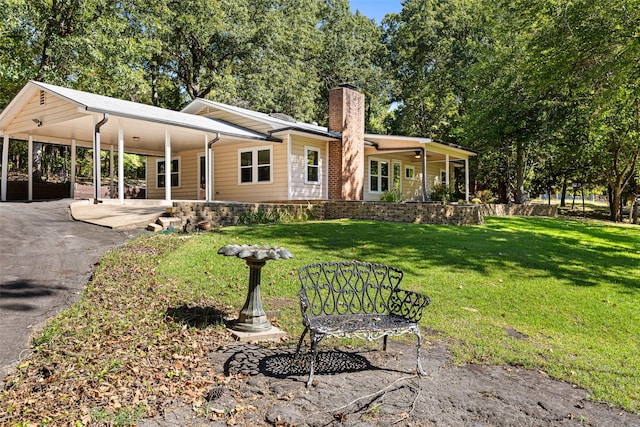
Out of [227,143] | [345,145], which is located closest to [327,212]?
[345,145]

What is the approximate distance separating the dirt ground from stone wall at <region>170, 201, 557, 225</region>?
27.6 feet

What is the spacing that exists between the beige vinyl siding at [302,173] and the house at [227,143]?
0.04m

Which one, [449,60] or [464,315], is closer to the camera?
[464,315]

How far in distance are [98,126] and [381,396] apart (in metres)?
12.0

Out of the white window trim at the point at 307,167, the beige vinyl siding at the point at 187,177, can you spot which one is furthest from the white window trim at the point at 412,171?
the beige vinyl siding at the point at 187,177

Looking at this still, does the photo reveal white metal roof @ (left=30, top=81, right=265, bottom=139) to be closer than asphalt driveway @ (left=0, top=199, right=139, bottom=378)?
No

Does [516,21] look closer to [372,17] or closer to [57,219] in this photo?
[57,219]

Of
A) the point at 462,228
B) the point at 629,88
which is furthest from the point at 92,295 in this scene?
the point at 629,88

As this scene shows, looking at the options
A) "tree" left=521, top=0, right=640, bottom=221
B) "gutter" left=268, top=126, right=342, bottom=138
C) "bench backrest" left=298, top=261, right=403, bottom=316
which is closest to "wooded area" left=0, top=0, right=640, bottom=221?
"tree" left=521, top=0, right=640, bottom=221

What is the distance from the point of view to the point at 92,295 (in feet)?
18.6

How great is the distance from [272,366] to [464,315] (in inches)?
118

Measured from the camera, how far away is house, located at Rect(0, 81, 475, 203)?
14578 mm

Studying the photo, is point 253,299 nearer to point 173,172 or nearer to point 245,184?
point 245,184

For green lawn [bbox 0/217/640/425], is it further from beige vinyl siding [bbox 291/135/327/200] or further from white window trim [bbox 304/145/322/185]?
white window trim [bbox 304/145/322/185]
